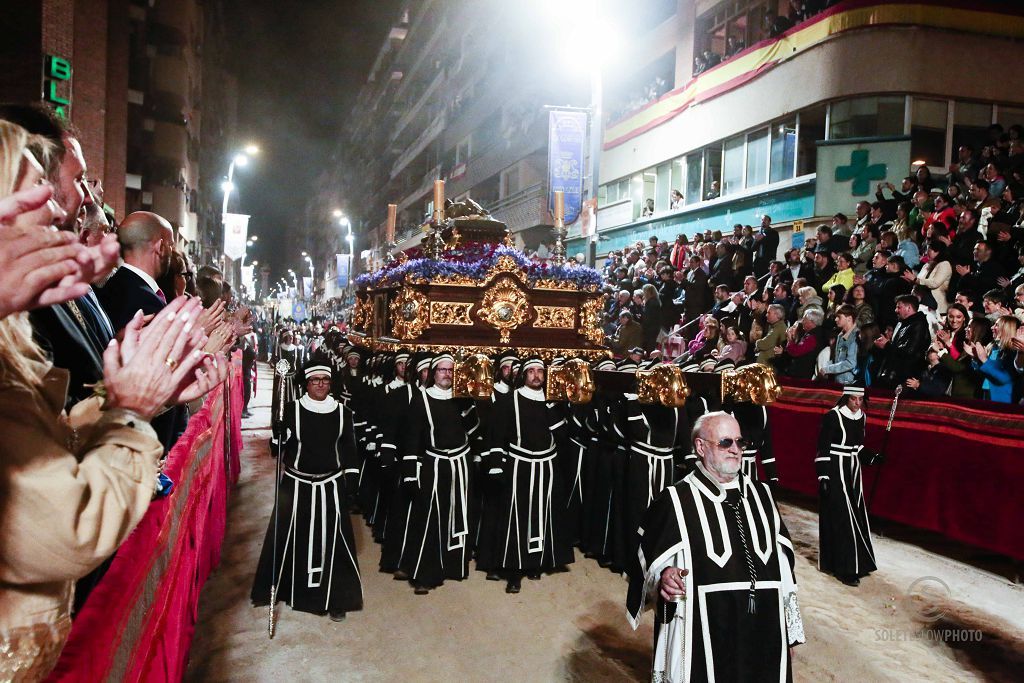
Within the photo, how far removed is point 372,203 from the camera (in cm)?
6003

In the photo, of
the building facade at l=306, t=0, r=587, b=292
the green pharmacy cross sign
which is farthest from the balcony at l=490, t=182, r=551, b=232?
the green pharmacy cross sign

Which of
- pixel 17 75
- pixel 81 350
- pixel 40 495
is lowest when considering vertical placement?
pixel 40 495

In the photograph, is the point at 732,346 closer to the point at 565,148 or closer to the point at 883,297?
the point at 883,297

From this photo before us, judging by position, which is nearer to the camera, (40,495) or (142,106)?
(40,495)

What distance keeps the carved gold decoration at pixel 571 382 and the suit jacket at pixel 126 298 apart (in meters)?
3.93

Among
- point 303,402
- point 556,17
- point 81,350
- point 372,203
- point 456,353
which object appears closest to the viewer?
point 81,350

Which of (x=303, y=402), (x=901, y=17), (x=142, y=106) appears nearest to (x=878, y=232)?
(x=901, y=17)

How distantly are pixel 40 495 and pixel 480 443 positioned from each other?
5.47 m

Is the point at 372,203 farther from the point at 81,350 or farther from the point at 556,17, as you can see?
the point at 81,350

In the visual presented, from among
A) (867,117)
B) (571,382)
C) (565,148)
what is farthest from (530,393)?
(867,117)

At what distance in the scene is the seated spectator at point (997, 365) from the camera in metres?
6.64

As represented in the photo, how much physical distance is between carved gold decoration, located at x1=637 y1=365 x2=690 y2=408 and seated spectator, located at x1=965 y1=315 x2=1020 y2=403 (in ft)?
10.9

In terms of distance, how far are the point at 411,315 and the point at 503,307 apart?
110cm

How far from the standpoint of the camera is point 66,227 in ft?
7.21
